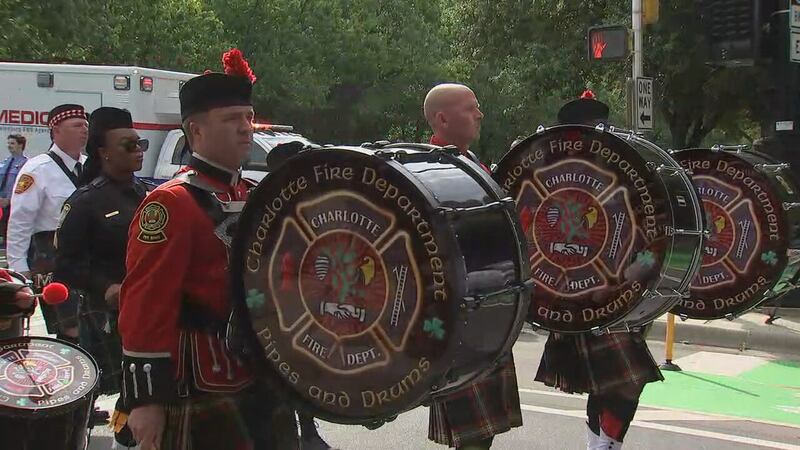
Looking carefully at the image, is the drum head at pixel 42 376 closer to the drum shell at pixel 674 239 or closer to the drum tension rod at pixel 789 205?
the drum shell at pixel 674 239

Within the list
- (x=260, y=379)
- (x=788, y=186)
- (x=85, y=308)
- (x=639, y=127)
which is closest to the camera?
(x=260, y=379)

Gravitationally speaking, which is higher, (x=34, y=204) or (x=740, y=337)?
(x=34, y=204)

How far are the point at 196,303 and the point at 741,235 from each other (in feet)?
8.94

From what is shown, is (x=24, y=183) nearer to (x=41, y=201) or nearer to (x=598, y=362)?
(x=41, y=201)

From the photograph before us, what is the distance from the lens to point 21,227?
19.3ft

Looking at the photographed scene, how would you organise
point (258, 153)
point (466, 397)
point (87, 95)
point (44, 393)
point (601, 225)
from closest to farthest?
point (44, 393) < point (601, 225) < point (466, 397) < point (258, 153) < point (87, 95)

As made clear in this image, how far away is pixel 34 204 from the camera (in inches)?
230

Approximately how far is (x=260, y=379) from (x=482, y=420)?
4.41ft

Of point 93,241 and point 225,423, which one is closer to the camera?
point 225,423

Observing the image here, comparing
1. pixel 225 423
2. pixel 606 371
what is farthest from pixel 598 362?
pixel 225 423

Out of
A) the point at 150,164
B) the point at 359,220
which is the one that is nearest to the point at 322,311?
the point at 359,220

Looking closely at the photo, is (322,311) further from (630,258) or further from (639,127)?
(639,127)

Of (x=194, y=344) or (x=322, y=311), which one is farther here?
(x=194, y=344)

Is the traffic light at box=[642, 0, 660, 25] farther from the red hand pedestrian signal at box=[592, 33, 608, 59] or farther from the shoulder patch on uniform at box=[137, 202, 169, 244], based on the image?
the shoulder patch on uniform at box=[137, 202, 169, 244]
